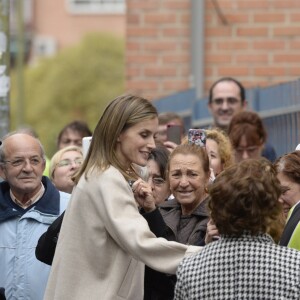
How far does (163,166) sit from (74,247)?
1.93 meters

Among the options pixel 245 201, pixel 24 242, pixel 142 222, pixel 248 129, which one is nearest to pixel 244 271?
pixel 245 201

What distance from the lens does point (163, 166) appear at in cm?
794

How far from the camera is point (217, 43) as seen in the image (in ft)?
44.0

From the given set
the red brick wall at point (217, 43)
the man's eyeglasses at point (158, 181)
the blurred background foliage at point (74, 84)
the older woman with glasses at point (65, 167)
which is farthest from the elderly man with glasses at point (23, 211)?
the blurred background foliage at point (74, 84)

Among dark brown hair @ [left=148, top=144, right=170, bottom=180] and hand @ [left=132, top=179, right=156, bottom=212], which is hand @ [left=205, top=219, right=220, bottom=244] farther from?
dark brown hair @ [left=148, top=144, right=170, bottom=180]

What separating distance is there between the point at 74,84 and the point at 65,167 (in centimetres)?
3924

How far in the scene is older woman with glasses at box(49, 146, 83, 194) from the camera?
29.6 ft

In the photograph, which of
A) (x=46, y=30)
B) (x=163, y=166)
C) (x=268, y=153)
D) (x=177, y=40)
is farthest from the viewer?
(x=46, y=30)

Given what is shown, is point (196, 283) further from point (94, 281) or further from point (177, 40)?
point (177, 40)

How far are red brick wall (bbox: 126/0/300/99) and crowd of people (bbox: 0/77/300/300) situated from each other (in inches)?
212

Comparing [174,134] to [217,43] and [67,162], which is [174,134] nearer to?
[67,162]

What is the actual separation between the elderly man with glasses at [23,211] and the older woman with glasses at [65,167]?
1.16 m

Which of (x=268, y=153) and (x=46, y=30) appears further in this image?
(x=46, y=30)

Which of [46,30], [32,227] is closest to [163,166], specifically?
[32,227]
